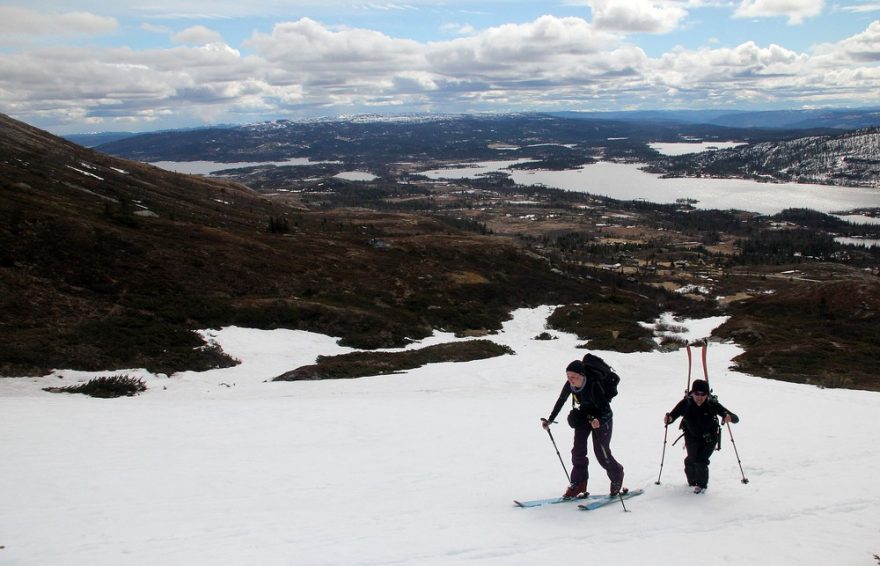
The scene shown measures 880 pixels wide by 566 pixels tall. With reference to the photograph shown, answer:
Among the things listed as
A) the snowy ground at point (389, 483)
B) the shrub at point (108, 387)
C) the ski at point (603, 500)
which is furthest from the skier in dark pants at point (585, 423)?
the shrub at point (108, 387)

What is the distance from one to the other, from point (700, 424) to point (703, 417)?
17 centimetres

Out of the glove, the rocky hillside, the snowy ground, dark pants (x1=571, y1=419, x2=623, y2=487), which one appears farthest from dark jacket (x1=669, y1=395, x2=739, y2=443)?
the rocky hillside

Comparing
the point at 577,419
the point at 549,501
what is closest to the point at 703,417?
the point at 577,419

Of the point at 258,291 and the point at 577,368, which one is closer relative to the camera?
the point at 577,368

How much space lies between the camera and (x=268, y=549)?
937 cm

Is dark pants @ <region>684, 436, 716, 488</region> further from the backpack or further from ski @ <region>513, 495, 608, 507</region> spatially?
the backpack

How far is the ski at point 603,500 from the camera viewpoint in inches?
446

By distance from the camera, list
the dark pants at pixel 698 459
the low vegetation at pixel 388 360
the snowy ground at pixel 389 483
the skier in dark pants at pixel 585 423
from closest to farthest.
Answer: the snowy ground at pixel 389 483 < the skier in dark pants at pixel 585 423 < the dark pants at pixel 698 459 < the low vegetation at pixel 388 360

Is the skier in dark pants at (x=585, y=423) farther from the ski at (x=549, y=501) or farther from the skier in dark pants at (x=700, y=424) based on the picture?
the skier in dark pants at (x=700, y=424)

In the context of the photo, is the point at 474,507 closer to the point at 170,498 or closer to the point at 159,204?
the point at 170,498

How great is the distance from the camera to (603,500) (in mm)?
11664

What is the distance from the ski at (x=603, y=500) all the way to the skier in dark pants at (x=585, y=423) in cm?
15

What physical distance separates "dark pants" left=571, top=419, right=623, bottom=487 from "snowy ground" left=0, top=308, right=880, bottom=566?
722 millimetres

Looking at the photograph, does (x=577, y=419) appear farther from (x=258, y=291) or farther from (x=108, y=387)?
(x=258, y=291)
